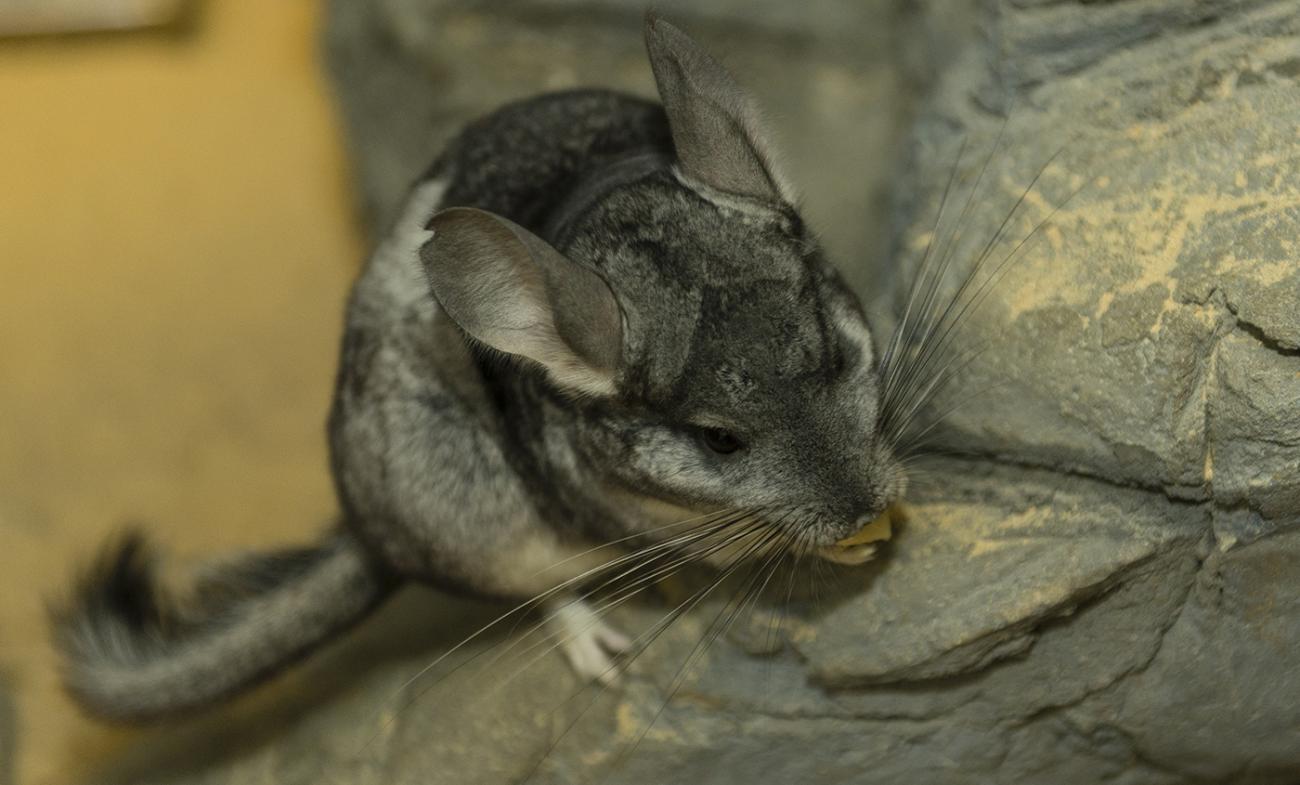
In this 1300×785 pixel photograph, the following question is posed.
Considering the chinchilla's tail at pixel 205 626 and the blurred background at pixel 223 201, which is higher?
the blurred background at pixel 223 201

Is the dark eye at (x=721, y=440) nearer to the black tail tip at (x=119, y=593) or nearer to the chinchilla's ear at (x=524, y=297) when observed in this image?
the chinchilla's ear at (x=524, y=297)

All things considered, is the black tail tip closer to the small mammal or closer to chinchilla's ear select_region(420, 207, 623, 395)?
the small mammal

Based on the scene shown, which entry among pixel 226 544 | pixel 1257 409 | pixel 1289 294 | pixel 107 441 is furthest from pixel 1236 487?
pixel 107 441

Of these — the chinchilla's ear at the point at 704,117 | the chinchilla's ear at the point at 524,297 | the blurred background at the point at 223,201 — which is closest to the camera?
the chinchilla's ear at the point at 524,297

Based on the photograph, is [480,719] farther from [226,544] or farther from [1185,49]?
[1185,49]

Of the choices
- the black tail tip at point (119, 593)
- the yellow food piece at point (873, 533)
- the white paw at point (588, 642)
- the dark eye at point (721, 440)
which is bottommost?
the white paw at point (588, 642)

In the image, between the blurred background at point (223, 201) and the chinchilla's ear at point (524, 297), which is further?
the blurred background at point (223, 201)

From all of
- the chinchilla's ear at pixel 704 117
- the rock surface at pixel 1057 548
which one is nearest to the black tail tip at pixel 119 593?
the rock surface at pixel 1057 548
